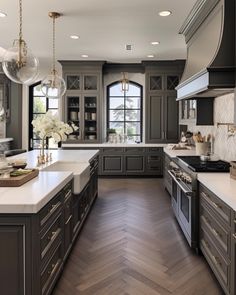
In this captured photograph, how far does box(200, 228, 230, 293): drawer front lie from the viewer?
91.5 inches

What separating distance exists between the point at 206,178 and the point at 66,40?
4.02 m

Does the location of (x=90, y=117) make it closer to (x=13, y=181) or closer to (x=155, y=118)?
(x=155, y=118)

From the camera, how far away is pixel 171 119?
7.95 meters

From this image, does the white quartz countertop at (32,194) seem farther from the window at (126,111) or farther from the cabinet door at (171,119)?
the window at (126,111)

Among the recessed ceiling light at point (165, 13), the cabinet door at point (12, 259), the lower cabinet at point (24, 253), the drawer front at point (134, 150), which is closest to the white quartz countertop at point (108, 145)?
the drawer front at point (134, 150)

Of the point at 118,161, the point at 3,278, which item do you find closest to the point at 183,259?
the point at 3,278

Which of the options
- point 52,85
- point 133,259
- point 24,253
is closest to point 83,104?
point 52,85

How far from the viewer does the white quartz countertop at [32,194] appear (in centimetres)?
196

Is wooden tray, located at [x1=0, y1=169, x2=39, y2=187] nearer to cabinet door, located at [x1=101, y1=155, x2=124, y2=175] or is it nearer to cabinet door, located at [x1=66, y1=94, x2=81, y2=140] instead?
cabinet door, located at [x1=101, y1=155, x2=124, y2=175]

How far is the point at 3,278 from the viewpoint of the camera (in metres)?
1.99

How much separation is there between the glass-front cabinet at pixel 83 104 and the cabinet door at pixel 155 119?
4.26 ft

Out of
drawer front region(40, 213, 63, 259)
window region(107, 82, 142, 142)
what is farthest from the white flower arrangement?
window region(107, 82, 142, 142)

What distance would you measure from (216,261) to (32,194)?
1.56 meters

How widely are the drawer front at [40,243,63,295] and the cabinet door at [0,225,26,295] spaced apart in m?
0.17
